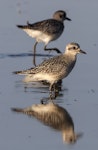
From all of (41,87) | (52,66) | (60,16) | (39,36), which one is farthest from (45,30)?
(52,66)

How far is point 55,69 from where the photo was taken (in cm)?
1199

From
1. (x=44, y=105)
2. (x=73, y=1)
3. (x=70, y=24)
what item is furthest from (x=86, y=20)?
(x=44, y=105)

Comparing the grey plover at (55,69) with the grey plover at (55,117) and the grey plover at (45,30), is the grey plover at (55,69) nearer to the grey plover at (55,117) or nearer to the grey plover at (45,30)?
the grey plover at (55,117)

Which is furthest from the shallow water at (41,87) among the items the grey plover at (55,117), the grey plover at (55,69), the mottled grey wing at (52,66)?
the mottled grey wing at (52,66)

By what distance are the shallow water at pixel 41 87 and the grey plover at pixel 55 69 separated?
19 centimetres

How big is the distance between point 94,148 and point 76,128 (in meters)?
0.88

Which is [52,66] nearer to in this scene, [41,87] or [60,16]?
[41,87]

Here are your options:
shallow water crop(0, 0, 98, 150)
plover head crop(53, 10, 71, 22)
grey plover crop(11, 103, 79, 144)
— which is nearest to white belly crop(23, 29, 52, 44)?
shallow water crop(0, 0, 98, 150)

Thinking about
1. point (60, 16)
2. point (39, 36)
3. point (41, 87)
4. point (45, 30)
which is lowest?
point (41, 87)

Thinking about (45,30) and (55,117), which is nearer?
(55,117)

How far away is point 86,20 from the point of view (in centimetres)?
1628

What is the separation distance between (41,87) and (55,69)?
1.65ft

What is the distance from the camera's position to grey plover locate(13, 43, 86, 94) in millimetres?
11961

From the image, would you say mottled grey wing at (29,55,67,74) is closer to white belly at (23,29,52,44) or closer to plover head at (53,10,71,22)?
white belly at (23,29,52,44)
